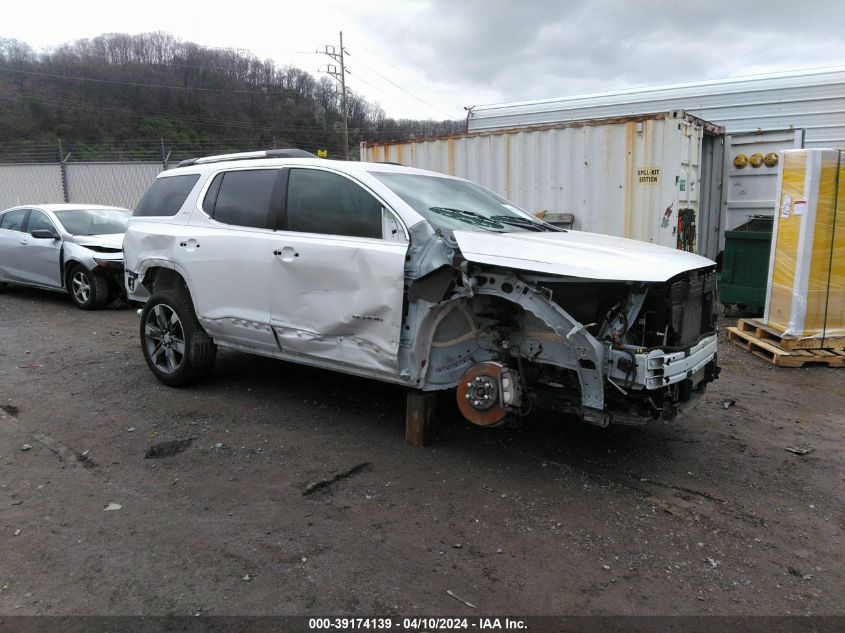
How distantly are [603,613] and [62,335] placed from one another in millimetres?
7462

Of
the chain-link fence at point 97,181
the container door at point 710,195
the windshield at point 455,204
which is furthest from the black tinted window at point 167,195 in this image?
the chain-link fence at point 97,181

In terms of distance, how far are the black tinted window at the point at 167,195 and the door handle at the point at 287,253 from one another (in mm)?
1492

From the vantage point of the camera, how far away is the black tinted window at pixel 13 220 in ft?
34.4

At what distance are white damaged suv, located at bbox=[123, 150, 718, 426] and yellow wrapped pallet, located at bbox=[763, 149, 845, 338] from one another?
10.1 feet

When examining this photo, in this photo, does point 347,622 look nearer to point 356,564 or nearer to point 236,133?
point 356,564

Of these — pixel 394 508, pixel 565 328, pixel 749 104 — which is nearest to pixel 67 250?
pixel 394 508

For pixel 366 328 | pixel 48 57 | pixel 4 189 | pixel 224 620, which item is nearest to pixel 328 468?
pixel 366 328

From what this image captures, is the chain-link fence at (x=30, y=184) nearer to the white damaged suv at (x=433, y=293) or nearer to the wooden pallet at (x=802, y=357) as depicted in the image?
the white damaged suv at (x=433, y=293)

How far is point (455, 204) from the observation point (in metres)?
4.62

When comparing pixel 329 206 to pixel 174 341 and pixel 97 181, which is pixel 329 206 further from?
pixel 97 181

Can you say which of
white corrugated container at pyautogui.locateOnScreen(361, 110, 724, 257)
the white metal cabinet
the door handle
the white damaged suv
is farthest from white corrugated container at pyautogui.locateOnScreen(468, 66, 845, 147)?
the door handle

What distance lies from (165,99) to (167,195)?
51189mm

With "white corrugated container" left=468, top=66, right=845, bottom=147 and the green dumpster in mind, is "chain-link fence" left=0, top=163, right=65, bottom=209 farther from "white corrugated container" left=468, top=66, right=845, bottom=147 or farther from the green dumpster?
the green dumpster

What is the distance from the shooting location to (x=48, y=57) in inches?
1909
